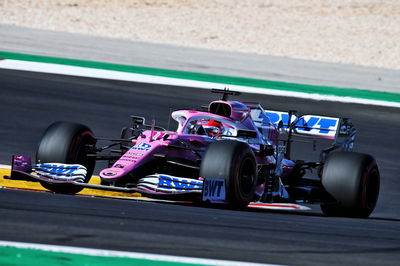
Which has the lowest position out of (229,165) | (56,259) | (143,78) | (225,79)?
(56,259)

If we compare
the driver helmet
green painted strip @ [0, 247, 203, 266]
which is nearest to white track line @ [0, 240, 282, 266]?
green painted strip @ [0, 247, 203, 266]

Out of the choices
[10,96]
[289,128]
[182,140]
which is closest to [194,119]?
[182,140]

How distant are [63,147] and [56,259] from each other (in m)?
4.29

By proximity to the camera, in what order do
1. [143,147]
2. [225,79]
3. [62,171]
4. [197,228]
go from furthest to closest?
[225,79] → [143,147] → [62,171] → [197,228]

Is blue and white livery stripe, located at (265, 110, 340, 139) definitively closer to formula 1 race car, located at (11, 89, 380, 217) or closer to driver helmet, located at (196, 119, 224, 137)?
formula 1 race car, located at (11, 89, 380, 217)

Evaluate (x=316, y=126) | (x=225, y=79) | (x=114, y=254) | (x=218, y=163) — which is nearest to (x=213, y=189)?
(x=218, y=163)

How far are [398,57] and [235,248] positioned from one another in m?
22.6

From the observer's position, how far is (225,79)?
19984mm

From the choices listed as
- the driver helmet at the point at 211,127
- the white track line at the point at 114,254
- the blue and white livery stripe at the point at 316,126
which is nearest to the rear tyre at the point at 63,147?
the driver helmet at the point at 211,127

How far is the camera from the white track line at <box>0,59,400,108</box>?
18.6 meters

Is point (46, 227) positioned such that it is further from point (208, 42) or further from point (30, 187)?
point (208, 42)

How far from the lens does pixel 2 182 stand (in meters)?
10.6

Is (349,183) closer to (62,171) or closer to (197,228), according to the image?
(62,171)

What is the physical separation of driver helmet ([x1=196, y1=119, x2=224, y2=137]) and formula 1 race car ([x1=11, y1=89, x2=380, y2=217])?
0.04ft
